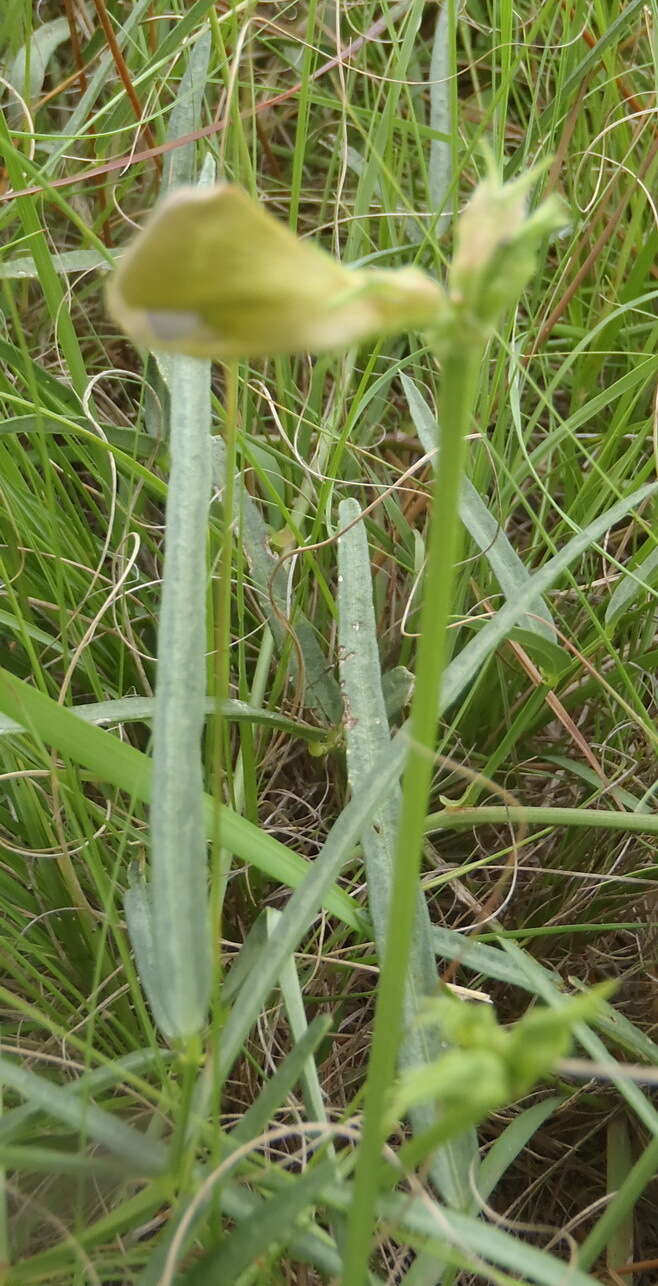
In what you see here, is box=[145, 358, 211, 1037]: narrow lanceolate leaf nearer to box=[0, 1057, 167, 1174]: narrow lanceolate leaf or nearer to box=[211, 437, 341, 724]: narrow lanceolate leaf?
box=[0, 1057, 167, 1174]: narrow lanceolate leaf

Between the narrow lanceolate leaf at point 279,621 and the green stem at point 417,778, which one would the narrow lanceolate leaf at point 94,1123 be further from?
the narrow lanceolate leaf at point 279,621

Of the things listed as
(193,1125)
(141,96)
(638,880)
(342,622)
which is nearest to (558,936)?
(638,880)

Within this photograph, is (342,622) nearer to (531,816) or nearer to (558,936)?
(531,816)

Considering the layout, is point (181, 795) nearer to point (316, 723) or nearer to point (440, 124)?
point (316, 723)

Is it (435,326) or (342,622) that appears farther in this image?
(342,622)

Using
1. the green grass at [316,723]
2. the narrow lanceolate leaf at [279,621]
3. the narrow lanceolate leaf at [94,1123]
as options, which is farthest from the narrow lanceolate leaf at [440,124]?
the narrow lanceolate leaf at [94,1123]

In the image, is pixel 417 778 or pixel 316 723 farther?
pixel 316 723

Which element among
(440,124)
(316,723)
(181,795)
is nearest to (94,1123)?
(181,795)
